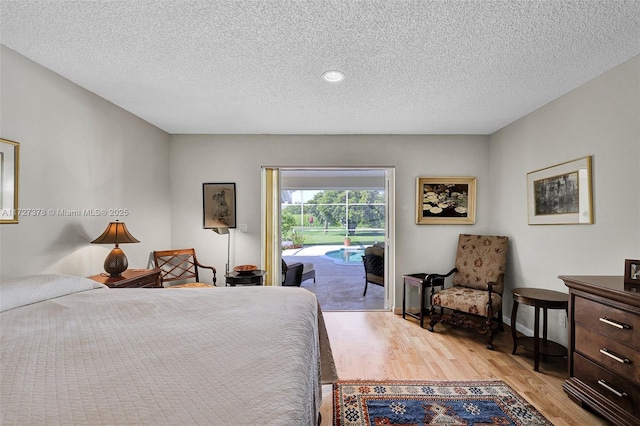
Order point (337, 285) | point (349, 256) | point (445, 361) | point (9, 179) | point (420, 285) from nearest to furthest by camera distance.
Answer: point (9, 179), point (445, 361), point (420, 285), point (337, 285), point (349, 256)

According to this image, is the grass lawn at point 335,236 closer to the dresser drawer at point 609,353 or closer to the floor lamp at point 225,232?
the floor lamp at point 225,232

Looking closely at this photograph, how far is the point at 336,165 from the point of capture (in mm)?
4184

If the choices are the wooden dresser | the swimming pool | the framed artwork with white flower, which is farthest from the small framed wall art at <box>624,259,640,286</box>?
the swimming pool

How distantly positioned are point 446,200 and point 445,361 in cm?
214

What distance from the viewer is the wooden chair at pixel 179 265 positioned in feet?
12.5

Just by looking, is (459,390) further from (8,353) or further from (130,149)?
(130,149)

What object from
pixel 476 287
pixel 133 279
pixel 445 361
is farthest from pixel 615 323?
pixel 133 279

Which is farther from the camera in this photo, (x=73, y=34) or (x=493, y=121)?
(x=493, y=121)

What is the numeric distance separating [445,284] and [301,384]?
373cm

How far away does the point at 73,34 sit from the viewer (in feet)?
6.21

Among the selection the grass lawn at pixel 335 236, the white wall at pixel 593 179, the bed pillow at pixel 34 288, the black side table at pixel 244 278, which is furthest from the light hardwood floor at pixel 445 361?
the grass lawn at pixel 335 236

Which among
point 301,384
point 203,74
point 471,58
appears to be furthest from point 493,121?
point 301,384

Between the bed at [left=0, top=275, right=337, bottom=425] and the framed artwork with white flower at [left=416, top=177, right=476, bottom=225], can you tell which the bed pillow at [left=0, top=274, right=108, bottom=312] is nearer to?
the bed at [left=0, top=275, right=337, bottom=425]

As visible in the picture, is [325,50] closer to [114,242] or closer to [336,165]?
[336,165]
